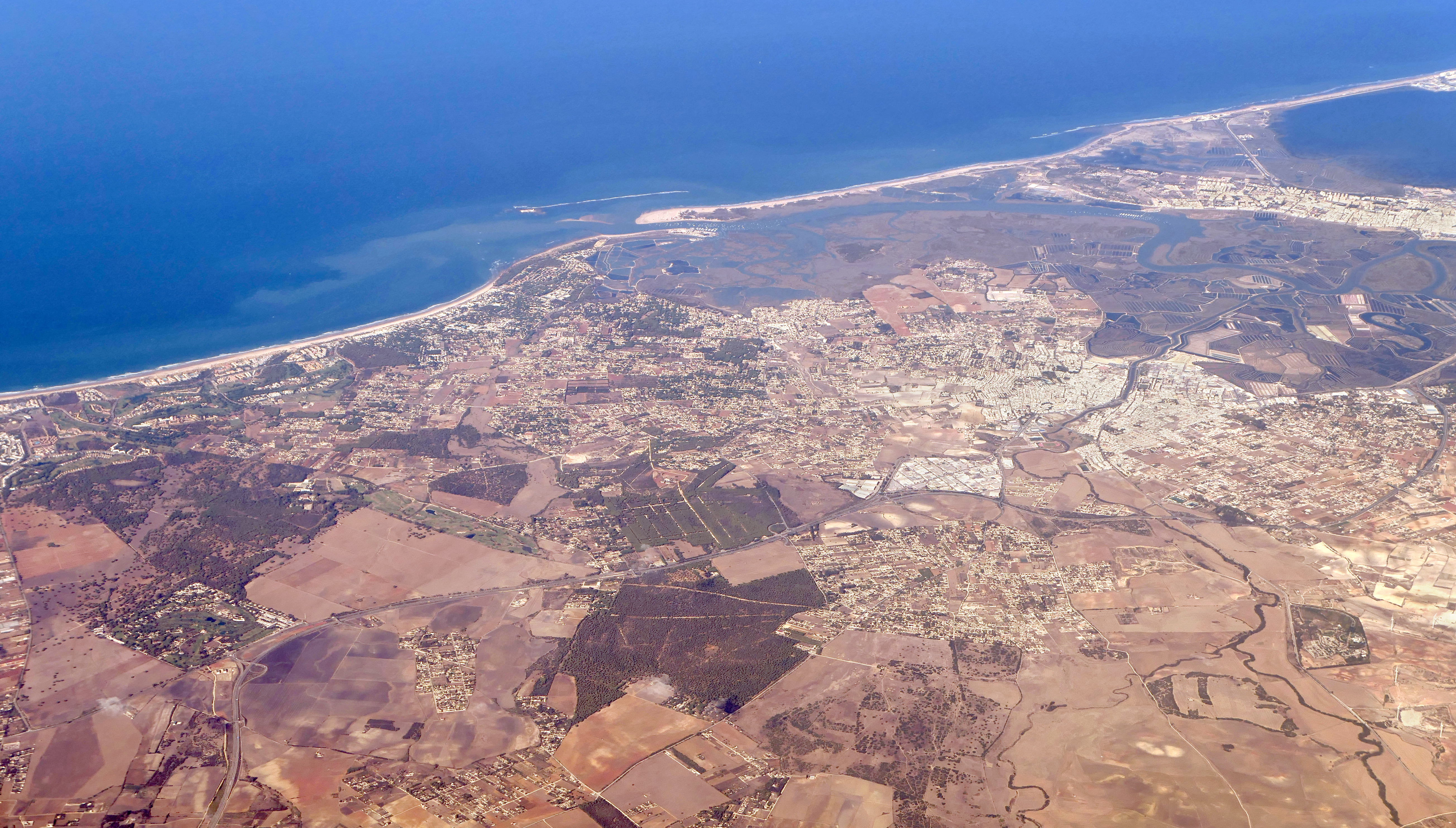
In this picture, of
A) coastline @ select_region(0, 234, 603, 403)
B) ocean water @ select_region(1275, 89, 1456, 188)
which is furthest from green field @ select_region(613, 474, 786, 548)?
ocean water @ select_region(1275, 89, 1456, 188)

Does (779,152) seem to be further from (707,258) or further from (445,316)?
(445,316)

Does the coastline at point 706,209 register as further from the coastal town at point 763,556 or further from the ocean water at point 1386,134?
Answer: the ocean water at point 1386,134

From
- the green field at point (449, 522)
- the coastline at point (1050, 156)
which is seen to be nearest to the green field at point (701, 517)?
the green field at point (449, 522)

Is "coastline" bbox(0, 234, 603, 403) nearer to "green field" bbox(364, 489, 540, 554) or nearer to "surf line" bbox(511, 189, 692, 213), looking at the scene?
"surf line" bbox(511, 189, 692, 213)

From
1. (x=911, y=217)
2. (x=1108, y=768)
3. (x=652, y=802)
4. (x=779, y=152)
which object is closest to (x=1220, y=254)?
(x=911, y=217)

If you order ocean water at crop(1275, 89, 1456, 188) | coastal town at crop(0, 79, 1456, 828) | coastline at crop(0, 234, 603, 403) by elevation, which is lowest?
coastal town at crop(0, 79, 1456, 828)

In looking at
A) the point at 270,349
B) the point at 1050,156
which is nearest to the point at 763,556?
the point at 270,349

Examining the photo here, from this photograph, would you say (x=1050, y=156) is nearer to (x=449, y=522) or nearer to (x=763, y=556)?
(x=763, y=556)

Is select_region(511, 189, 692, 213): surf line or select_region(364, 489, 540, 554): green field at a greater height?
select_region(511, 189, 692, 213): surf line
